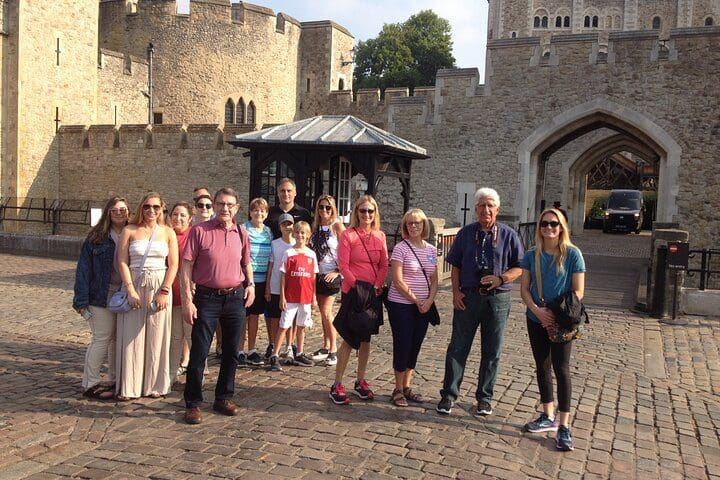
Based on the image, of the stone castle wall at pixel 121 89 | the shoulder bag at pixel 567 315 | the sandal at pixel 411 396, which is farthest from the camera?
the stone castle wall at pixel 121 89

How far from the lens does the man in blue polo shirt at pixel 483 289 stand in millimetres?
4785

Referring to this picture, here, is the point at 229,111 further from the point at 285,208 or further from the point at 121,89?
the point at 285,208

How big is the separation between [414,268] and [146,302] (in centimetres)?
204

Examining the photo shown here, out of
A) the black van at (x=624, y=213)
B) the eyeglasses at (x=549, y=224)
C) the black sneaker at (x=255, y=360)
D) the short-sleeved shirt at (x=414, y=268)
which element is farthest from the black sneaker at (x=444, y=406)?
the black van at (x=624, y=213)

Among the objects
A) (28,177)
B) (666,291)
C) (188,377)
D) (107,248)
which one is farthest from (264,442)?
(28,177)

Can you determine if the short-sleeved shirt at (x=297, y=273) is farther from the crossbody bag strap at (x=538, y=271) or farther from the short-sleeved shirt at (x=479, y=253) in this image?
the crossbody bag strap at (x=538, y=271)

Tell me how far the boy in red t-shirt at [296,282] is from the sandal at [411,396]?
4.19 feet

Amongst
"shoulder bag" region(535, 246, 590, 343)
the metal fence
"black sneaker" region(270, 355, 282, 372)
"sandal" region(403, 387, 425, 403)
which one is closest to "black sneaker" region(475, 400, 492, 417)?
"sandal" region(403, 387, 425, 403)

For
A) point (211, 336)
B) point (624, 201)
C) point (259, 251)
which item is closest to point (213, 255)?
point (211, 336)

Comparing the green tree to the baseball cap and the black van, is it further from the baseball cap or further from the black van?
the baseball cap

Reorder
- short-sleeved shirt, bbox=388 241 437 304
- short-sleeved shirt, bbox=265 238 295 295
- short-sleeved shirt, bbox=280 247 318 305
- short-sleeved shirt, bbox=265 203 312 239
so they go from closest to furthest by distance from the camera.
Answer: short-sleeved shirt, bbox=388 241 437 304, short-sleeved shirt, bbox=280 247 318 305, short-sleeved shirt, bbox=265 238 295 295, short-sleeved shirt, bbox=265 203 312 239

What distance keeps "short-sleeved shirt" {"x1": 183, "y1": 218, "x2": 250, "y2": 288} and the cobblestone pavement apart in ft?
3.20

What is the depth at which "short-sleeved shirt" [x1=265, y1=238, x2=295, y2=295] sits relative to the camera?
19.8 feet

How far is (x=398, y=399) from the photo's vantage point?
16.6 feet
